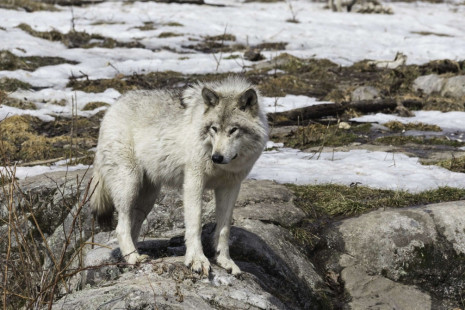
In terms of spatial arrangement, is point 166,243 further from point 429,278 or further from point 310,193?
point 429,278

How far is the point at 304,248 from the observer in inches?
277

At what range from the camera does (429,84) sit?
615 inches

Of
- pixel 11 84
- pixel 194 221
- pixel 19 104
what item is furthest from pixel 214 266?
pixel 11 84

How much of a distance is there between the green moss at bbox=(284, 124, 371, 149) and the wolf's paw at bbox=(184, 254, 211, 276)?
6463 mm

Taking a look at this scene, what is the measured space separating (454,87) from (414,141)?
175 inches

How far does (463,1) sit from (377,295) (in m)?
31.7

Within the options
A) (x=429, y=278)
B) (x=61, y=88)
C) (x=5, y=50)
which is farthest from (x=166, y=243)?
(x=5, y=50)

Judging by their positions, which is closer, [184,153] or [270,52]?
[184,153]

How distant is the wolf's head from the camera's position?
5.36 m

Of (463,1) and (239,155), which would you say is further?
(463,1)

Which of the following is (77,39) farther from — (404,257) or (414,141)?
(404,257)

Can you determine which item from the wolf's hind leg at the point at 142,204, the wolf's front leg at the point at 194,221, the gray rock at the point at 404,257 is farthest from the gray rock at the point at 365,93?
the wolf's front leg at the point at 194,221

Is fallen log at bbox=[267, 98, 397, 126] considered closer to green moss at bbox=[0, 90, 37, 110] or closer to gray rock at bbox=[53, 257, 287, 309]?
green moss at bbox=[0, 90, 37, 110]

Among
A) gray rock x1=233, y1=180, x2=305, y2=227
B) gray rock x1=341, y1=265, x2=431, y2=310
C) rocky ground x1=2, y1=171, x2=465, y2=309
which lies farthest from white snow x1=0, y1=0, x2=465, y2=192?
gray rock x1=341, y1=265, x2=431, y2=310
